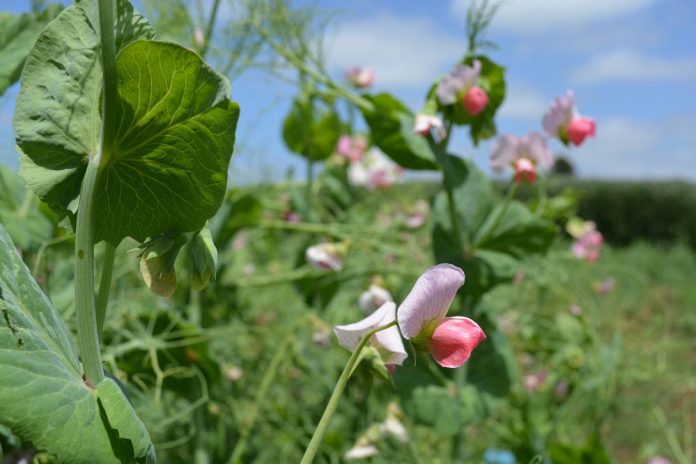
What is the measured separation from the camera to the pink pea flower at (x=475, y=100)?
1.14 metres

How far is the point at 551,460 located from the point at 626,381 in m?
0.39

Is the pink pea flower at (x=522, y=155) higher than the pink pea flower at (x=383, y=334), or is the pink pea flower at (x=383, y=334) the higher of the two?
the pink pea flower at (x=383, y=334)

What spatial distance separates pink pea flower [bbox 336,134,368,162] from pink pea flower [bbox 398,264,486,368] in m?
1.69

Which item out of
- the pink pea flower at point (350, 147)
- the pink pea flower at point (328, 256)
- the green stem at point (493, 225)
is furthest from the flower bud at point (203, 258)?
the pink pea flower at point (350, 147)

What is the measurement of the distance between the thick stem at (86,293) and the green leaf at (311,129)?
56.3 inches

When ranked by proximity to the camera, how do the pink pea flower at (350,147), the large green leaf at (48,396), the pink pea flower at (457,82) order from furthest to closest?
the pink pea flower at (350,147) < the pink pea flower at (457,82) < the large green leaf at (48,396)

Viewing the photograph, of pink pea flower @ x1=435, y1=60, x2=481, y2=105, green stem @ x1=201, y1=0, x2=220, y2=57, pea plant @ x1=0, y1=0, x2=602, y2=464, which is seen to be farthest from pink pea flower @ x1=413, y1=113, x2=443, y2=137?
pea plant @ x1=0, y1=0, x2=602, y2=464

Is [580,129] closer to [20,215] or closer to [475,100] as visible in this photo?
[475,100]

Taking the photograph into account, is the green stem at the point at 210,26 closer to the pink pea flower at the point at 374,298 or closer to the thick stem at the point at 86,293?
the pink pea flower at the point at 374,298

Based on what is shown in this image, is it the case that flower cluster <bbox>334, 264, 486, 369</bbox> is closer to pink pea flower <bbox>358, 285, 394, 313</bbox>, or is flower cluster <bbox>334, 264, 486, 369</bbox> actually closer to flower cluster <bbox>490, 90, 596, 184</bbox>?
flower cluster <bbox>490, 90, 596, 184</bbox>

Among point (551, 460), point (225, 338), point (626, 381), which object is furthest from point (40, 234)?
point (626, 381)

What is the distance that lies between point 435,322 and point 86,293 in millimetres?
216

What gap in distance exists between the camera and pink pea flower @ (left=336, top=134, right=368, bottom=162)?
2225mm

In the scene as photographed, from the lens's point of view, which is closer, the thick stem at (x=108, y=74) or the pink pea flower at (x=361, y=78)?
the thick stem at (x=108, y=74)
